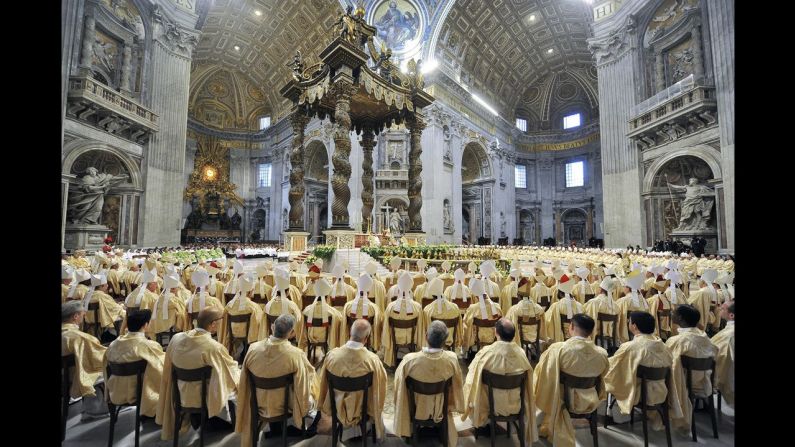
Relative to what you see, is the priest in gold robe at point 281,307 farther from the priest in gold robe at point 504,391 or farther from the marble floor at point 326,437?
the priest in gold robe at point 504,391

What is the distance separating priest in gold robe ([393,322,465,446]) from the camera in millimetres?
2232

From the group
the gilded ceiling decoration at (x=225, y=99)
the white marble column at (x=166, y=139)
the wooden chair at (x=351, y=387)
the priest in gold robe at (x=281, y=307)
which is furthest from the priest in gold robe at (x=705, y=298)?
the gilded ceiling decoration at (x=225, y=99)

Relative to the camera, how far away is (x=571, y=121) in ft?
93.2

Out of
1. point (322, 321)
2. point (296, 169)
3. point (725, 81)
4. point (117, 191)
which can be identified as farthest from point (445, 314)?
point (117, 191)

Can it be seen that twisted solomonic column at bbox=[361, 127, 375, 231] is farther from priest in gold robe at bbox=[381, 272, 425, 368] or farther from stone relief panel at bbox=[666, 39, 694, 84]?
stone relief panel at bbox=[666, 39, 694, 84]

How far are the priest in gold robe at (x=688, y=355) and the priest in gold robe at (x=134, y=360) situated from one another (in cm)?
403

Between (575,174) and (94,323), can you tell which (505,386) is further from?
(575,174)

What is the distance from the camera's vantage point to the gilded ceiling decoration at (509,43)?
20344 millimetres

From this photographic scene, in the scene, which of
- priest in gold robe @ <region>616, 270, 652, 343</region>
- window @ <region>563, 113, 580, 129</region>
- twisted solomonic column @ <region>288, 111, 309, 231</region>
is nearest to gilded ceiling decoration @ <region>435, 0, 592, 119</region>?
window @ <region>563, 113, 580, 129</region>

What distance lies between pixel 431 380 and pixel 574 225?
30.0 m

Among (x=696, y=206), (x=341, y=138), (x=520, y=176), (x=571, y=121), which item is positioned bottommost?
(x=696, y=206)
